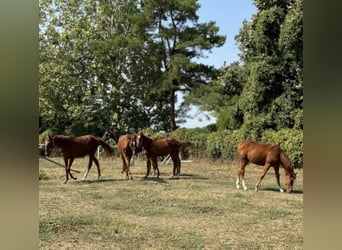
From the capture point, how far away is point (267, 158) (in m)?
6.35

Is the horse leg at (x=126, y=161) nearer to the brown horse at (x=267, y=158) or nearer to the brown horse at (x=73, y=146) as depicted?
the brown horse at (x=73, y=146)

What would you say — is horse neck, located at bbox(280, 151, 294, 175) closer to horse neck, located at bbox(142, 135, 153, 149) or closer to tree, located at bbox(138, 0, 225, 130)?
horse neck, located at bbox(142, 135, 153, 149)

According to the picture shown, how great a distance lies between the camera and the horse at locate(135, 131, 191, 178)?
7573 millimetres

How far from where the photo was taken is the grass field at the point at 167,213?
11.3 ft

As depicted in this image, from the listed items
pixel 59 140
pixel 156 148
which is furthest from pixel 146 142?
pixel 59 140

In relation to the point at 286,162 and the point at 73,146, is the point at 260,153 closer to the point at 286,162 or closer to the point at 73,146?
the point at 286,162

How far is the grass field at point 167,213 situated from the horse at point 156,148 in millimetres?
272

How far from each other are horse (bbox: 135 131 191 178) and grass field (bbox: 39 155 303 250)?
272mm

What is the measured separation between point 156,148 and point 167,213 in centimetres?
303

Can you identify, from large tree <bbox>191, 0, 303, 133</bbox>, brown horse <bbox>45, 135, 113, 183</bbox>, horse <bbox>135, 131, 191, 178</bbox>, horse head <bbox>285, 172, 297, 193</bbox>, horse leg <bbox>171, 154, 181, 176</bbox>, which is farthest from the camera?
large tree <bbox>191, 0, 303, 133</bbox>

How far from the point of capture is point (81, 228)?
3.87 m

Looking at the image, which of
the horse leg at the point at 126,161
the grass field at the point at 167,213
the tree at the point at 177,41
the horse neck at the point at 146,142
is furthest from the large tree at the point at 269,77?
the horse leg at the point at 126,161

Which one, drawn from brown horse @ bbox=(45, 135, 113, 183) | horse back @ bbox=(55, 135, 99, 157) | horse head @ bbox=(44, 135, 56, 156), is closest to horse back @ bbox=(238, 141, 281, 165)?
brown horse @ bbox=(45, 135, 113, 183)
